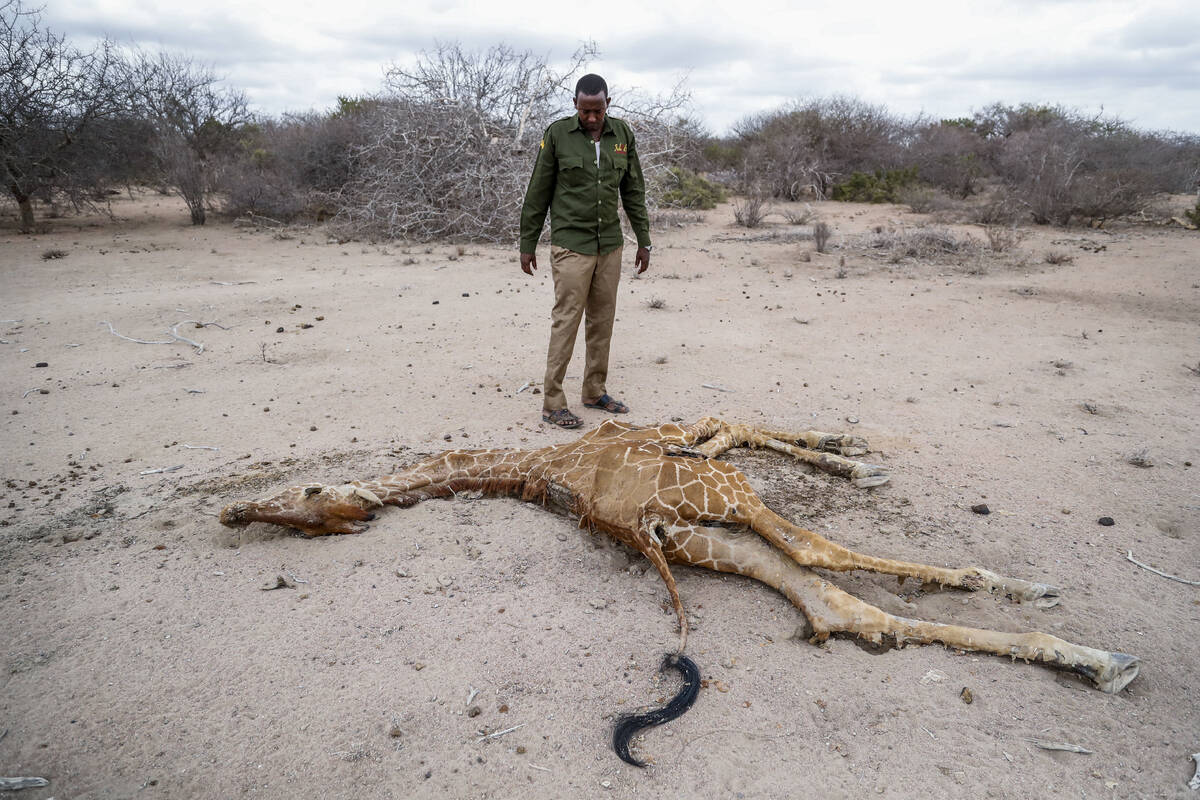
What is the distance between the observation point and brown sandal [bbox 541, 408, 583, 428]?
438 cm

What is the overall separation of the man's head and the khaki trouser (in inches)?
31.0

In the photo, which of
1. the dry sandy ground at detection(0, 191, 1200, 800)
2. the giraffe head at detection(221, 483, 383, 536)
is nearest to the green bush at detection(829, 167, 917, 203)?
the dry sandy ground at detection(0, 191, 1200, 800)

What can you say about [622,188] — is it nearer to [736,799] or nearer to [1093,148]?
[736,799]

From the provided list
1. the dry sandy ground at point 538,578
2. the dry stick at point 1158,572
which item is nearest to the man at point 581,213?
the dry sandy ground at point 538,578

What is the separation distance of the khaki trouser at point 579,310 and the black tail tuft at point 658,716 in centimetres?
241

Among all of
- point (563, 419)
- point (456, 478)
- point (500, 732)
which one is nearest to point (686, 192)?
point (563, 419)

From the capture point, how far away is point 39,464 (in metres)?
3.86

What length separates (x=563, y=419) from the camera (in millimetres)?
4398

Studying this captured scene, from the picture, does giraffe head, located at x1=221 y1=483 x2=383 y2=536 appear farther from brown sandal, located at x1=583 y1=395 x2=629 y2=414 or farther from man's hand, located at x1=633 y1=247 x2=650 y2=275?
man's hand, located at x1=633 y1=247 x2=650 y2=275

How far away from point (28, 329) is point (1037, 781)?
8288mm

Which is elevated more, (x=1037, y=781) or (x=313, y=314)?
(x=313, y=314)

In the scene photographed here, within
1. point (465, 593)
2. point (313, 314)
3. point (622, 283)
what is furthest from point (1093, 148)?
point (465, 593)

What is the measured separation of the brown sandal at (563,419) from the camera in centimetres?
438

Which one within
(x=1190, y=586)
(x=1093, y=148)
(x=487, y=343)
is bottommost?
(x=1190, y=586)
